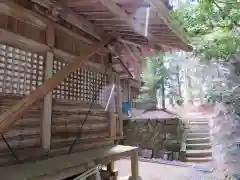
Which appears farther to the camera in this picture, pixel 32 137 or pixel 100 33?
pixel 100 33

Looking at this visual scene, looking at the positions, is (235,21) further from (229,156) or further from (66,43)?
(66,43)

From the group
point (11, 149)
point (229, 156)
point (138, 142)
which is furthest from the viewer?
point (138, 142)

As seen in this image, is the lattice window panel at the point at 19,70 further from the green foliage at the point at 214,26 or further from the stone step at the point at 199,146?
the stone step at the point at 199,146

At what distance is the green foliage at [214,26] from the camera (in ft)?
20.5

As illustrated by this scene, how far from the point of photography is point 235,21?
Answer: 262 inches

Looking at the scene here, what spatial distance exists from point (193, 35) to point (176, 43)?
2.76 meters

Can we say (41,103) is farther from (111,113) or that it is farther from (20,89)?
(111,113)

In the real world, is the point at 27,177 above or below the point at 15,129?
below

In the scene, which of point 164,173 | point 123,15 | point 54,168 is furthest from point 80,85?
point 164,173

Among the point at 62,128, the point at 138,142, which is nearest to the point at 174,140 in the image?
the point at 138,142

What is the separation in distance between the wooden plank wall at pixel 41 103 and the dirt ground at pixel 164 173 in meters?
3.16

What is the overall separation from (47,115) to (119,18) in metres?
1.97

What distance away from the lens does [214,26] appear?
7.18 m

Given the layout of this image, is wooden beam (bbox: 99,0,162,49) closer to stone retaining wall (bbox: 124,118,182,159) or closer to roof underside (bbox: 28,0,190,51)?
roof underside (bbox: 28,0,190,51)
